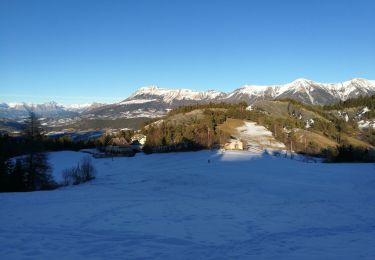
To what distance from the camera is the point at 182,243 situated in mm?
18984

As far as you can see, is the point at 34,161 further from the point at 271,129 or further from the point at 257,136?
the point at 271,129

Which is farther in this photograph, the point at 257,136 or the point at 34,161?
the point at 257,136

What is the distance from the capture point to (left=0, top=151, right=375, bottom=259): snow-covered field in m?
17.4

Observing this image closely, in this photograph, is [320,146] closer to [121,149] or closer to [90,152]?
[121,149]

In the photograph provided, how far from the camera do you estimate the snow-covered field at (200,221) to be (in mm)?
17438

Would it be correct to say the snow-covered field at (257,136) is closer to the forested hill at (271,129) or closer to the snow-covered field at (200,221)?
the forested hill at (271,129)

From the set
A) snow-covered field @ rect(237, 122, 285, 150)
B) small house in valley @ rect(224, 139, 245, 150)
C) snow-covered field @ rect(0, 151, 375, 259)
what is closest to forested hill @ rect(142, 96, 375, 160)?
snow-covered field @ rect(237, 122, 285, 150)

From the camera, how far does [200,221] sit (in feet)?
81.3

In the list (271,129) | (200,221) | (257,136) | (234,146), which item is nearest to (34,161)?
(200,221)

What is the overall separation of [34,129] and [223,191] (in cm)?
2697

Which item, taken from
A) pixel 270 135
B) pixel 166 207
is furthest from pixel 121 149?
pixel 166 207

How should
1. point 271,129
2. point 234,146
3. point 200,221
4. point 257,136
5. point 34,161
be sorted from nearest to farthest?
point 200,221 < point 34,161 < point 234,146 < point 257,136 < point 271,129

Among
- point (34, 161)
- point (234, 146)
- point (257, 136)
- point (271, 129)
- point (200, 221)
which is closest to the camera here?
point (200, 221)

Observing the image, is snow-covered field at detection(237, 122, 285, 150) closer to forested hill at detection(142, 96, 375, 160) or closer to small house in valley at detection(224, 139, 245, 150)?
forested hill at detection(142, 96, 375, 160)
